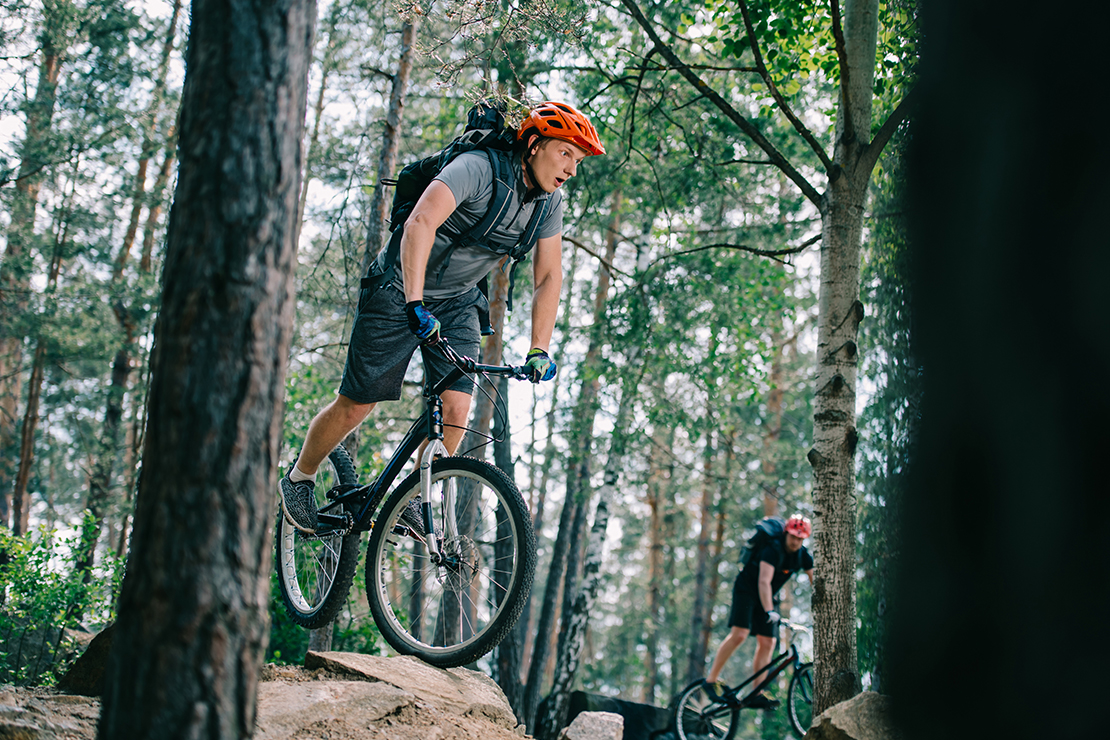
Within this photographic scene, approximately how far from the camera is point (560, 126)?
340 centimetres

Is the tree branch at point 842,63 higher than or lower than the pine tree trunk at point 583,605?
higher

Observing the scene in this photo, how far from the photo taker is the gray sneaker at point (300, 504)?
3.95m

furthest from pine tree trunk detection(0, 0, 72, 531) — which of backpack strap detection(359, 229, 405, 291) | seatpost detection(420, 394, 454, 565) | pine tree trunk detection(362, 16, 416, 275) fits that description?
seatpost detection(420, 394, 454, 565)

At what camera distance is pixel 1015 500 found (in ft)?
2.42

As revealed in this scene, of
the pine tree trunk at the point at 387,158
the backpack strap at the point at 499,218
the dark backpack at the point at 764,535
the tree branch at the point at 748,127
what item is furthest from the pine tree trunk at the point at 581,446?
the backpack strap at the point at 499,218

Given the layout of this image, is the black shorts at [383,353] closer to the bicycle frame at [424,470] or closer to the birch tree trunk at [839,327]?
the bicycle frame at [424,470]

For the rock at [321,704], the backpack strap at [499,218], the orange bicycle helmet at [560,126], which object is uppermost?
the orange bicycle helmet at [560,126]

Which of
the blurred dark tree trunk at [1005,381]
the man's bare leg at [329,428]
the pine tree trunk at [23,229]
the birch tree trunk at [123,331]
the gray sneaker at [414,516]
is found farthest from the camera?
the birch tree trunk at [123,331]

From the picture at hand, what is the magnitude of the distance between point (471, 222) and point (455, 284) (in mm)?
373

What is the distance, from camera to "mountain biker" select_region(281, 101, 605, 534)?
332cm

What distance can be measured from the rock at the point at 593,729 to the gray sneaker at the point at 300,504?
2.70m

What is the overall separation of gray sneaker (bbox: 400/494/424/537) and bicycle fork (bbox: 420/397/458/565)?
0.24ft

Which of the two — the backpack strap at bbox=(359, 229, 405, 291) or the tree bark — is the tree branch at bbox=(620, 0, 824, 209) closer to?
the backpack strap at bbox=(359, 229, 405, 291)

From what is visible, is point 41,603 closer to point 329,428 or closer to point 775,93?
point 329,428
